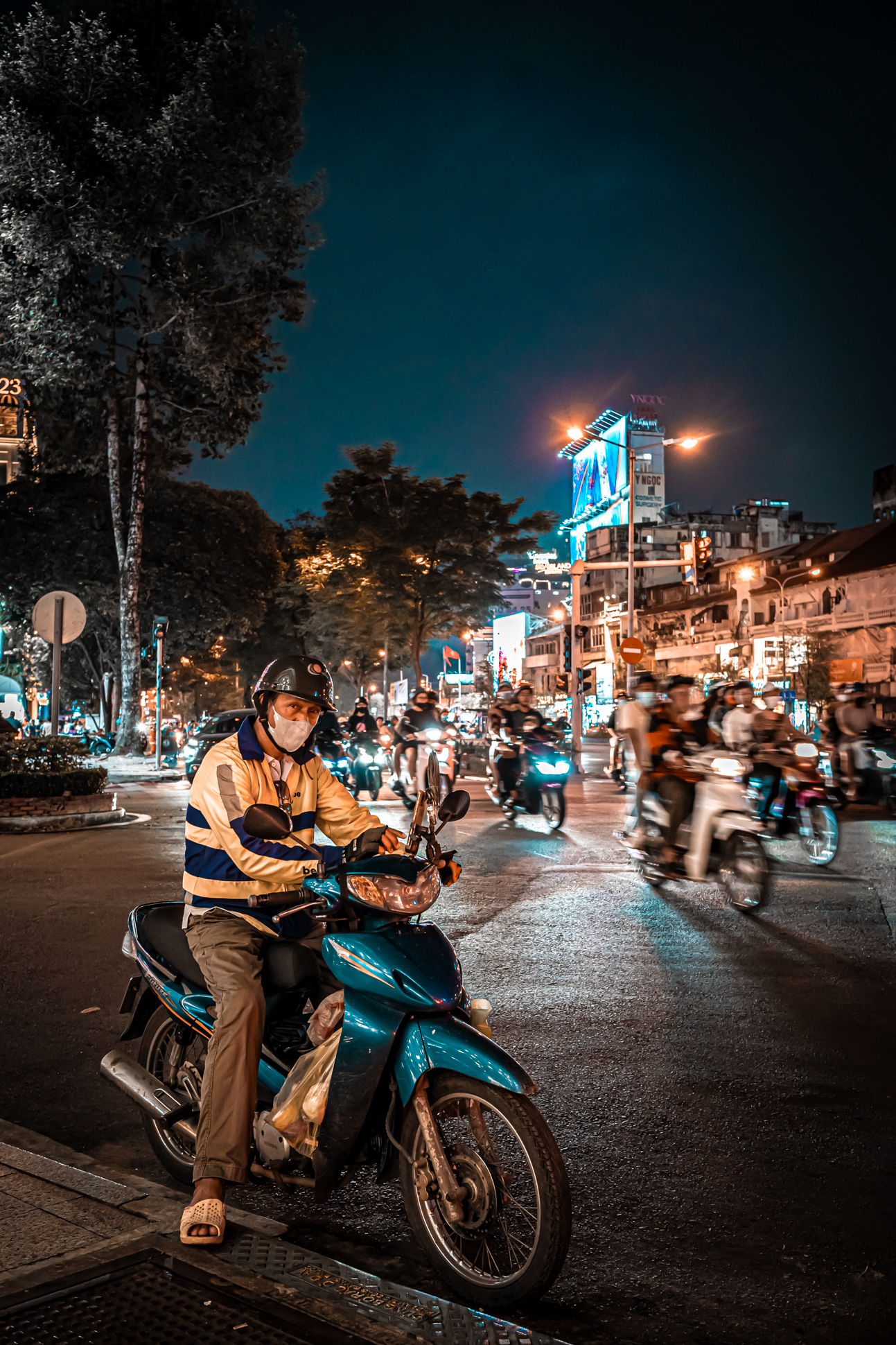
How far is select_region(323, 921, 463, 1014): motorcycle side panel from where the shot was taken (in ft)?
9.85

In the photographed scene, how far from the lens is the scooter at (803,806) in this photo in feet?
36.0

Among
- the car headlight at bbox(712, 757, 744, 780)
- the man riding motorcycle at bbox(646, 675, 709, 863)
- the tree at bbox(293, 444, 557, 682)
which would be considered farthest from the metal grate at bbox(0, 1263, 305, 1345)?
the tree at bbox(293, 444, 557, 682)

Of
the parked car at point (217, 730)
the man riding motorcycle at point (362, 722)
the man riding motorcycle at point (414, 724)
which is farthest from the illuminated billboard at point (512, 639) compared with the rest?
the man riding motorcycle at point (414, 724)

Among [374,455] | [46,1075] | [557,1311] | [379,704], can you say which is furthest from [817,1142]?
[379,704]

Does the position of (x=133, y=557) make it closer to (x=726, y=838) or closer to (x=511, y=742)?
(x=511, y=742)

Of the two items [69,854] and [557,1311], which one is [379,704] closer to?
[69,854]

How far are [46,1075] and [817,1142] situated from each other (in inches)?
133

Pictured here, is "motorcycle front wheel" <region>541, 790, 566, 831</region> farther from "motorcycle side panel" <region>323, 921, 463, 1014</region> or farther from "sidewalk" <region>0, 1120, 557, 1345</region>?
"motorcycle side panel" <region>323, 921, 463, 1014</region>

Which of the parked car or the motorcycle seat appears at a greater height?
the parked car

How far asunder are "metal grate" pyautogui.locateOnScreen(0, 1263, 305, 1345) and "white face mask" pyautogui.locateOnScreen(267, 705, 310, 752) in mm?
1640

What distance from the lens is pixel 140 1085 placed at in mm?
3740

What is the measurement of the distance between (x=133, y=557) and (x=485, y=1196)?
28.8 m

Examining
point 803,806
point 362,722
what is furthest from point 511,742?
point 803,806

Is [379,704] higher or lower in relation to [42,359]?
lower
